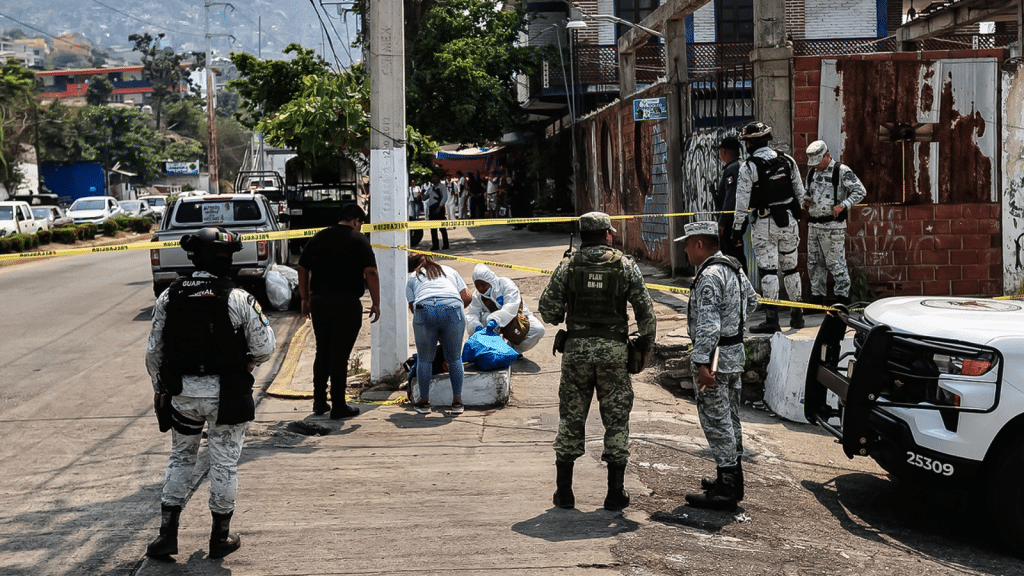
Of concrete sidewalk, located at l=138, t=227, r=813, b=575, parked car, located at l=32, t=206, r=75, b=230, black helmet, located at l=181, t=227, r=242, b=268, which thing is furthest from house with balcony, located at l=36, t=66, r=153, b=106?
black helmet, located at l=181, t=227, r=242, b=268

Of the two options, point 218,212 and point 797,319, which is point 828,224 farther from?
point 218,212

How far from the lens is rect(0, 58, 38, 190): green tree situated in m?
56.1

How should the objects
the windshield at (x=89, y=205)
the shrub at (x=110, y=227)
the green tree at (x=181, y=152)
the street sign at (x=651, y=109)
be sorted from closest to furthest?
the street sign at (x=651, y=109), the shrub at (x=110, y=227), the windshield at (x=89, y=205), the green tree at (x=181, y=152)

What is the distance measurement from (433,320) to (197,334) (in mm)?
3269

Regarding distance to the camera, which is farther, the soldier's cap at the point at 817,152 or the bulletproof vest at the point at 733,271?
the soldier's cap at the point at 817,152

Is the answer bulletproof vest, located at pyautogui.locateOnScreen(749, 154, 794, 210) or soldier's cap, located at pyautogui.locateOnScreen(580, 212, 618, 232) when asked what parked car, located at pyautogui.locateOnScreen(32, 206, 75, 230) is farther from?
soldier's cap, located at pyautogui.locateOnScreen(580, 212, 618, 232)

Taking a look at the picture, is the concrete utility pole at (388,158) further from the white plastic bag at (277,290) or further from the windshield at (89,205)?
the windshield at (89,205)

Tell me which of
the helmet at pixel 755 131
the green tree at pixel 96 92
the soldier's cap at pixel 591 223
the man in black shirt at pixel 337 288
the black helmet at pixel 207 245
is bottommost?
the man in black shirt at pixel 337 288

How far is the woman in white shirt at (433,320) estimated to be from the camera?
820 centimetres

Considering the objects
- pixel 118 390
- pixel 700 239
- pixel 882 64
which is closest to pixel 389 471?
pixel 700 239

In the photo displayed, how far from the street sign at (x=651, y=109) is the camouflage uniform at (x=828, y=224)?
5244mm

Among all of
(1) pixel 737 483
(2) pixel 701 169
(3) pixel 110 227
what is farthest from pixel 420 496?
(3) pixel 110 227

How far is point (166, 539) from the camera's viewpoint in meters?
5.08

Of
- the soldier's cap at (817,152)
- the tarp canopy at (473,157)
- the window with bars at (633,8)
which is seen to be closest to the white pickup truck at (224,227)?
the soldier's cap at (817,152)
